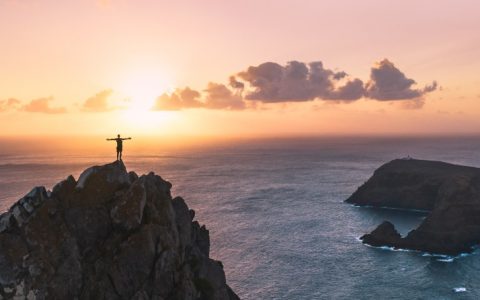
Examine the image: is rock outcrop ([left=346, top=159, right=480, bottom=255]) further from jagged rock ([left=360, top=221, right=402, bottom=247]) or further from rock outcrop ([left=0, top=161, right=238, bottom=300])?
rock outcrop ([left=0, top=161, right=238, bottom=300])

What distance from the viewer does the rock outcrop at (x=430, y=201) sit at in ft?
368

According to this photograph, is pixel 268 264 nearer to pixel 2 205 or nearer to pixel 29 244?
pixel 29 244

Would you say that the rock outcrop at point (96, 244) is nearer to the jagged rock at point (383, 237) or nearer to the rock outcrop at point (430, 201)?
the jagged rock at point (383, 237)

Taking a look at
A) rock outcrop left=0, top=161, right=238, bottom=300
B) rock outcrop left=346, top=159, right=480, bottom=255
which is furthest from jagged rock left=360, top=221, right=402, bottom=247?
rock outcrop left=0, top=161, right=238, bottom=300

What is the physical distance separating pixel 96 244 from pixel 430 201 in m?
144

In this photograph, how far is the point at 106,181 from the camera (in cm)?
4859

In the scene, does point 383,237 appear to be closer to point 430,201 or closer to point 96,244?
point 430,201

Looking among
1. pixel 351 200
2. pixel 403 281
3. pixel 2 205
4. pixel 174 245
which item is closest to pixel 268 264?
pixel 403 281

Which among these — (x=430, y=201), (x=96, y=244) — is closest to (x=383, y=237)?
(x=430, y=201)

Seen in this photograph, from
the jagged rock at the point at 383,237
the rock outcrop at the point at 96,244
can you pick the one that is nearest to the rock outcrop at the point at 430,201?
the jagged rock at the point at 383,237

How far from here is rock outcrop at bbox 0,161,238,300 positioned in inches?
1666

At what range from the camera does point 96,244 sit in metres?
46.2

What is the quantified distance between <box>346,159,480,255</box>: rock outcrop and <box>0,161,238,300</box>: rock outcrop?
259 feet

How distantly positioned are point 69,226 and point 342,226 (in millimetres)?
104617
